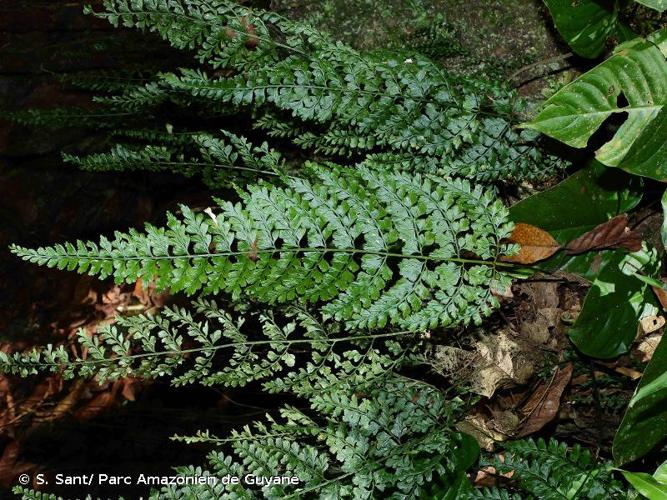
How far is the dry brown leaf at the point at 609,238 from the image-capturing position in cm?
182

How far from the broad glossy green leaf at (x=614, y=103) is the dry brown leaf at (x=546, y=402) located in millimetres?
Answer: 740

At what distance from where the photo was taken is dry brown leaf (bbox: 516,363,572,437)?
2.04 meters

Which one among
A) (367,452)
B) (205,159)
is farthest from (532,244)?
(205,159)

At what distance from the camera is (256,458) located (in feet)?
5.92

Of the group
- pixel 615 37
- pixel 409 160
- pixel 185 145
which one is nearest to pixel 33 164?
pixel 185 145

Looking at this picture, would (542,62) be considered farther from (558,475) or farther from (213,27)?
(558,475)

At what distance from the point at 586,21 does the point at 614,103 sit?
36 centimetres

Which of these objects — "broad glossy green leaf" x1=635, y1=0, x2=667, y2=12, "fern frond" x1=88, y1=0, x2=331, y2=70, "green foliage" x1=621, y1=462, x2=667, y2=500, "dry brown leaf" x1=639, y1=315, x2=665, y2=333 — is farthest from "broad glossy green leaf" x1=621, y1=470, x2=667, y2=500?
"fern frond" x1=88, y1=0, x2=331, y2=70

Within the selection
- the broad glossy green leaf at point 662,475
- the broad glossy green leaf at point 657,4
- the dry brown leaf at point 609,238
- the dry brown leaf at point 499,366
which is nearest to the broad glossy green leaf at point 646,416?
the broad glossy green leaf at point 662,475

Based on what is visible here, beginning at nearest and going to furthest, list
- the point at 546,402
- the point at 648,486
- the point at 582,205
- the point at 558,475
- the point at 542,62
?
the point at 648,486 < the point at 558,475 < the point at 582,205 < the point at 546,402 < the point at 542,62

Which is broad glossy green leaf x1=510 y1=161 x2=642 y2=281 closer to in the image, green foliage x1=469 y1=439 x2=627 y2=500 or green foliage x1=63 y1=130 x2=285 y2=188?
green foliage x1=469 y1=439 x2=627 y2=500

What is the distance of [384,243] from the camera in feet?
5.53

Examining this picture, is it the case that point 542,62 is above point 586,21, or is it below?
below

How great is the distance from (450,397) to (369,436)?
0.43m
